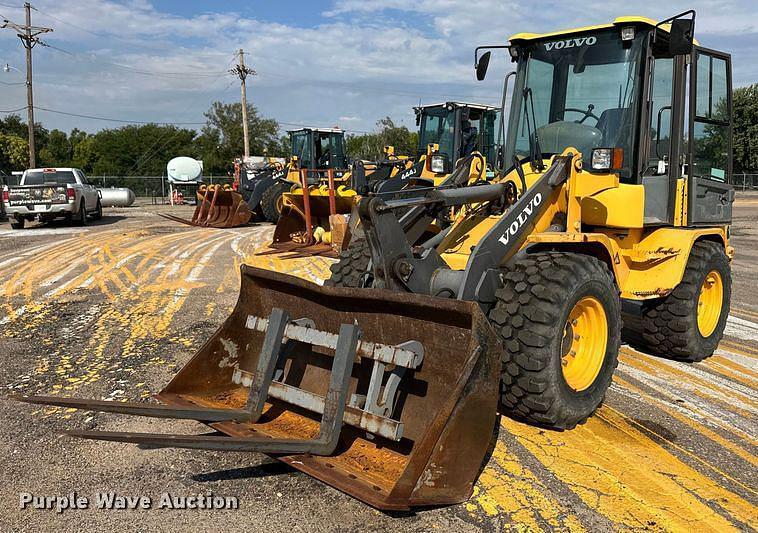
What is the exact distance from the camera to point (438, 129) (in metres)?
16.2

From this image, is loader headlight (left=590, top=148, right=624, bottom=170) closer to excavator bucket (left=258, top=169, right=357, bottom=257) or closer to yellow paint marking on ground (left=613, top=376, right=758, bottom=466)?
yellow paint marking on ground (left=613, top=376, right=758, bottom=466)

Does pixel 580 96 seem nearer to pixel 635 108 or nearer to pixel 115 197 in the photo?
pixel 635 108

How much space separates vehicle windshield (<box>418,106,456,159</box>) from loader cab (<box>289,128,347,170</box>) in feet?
19.8

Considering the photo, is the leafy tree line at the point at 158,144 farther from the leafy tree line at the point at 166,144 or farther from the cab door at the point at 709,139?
the cab door at the point at 709,139

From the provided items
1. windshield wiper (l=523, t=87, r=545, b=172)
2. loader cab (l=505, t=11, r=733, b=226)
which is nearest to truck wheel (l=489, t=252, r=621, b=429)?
loader cab (l=505, t=11, r=733, b=226)

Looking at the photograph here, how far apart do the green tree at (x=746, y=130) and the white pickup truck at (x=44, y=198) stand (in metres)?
40.4

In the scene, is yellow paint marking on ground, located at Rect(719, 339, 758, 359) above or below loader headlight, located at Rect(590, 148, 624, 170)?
below

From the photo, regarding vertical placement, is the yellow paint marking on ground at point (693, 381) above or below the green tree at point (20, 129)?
below

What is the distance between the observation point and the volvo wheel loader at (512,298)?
339 cm

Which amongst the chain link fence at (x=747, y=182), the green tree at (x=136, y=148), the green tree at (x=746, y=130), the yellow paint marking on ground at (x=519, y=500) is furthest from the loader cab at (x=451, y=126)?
the green tree at (x=136, y=148)

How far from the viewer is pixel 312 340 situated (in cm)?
387

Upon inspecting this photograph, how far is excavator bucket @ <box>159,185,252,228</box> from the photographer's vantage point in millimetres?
19141

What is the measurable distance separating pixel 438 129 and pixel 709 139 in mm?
10411

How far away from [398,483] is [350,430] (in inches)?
35.5
